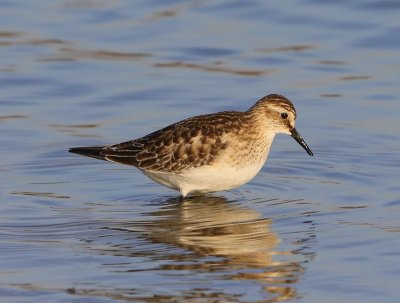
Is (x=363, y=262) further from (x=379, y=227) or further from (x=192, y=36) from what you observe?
(x=192, y=36)

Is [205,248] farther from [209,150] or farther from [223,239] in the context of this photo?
[209,150]

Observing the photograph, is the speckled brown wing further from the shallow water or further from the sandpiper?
the shallow water

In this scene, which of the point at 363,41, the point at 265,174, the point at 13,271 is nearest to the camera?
the point at 13,271

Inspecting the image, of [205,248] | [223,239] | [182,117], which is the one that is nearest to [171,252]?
[205,248]

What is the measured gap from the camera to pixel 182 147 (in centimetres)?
1470

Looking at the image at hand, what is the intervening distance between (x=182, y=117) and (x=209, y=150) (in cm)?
365

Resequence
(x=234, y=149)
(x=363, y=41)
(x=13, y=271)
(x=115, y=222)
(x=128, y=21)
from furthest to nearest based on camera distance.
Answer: (x=128, y=21)
(x=363, y=41)
(x=234, y=149)
(x=115, y=222)
(x=13, y=271)

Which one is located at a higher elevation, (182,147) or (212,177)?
(182,147)

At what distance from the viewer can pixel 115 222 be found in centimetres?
1345

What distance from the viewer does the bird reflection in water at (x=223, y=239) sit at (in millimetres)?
11328

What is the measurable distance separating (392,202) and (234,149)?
1.90 meters

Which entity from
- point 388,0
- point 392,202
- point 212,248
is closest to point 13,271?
point 212,248

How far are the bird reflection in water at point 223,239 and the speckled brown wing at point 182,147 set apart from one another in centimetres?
50

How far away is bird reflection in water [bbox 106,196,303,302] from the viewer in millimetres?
11328
